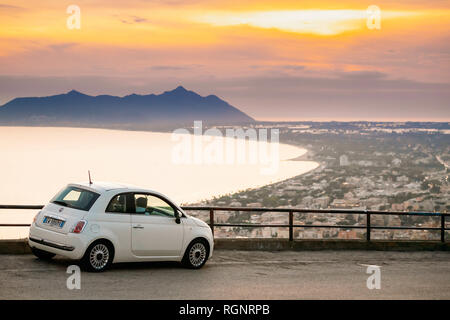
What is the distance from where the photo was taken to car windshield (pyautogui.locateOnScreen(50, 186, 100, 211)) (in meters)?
12.7

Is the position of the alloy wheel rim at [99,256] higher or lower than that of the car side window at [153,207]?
lower

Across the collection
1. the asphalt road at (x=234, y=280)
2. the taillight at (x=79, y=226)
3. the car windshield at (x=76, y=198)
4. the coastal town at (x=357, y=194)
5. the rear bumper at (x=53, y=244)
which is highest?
the car windshield at (x=76, y=198)

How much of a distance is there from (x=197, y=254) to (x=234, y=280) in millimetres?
1621

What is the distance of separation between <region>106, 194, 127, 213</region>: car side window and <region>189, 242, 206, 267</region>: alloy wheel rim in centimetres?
Result: 199

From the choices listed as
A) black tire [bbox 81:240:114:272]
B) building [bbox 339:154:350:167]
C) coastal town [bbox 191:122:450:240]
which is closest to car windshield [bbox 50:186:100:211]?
black tire [bbox 81:240:114:272]

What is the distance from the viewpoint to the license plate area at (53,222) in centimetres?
1253

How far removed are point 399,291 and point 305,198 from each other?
7615cm

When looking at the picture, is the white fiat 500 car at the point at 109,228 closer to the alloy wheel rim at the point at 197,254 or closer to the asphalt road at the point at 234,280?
the alloy wheel rim at the point at 197,254

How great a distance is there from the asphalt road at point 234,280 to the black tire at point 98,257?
181mm

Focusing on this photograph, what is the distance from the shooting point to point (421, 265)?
57.1ft

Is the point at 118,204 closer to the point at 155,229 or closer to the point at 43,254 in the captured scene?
the point at 155,229

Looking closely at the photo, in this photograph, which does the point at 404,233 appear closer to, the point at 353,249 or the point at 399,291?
the point at 353,249

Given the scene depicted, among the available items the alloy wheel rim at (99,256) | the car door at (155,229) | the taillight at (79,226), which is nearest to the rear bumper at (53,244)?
the taillight at (79,226)
